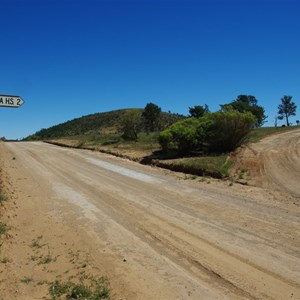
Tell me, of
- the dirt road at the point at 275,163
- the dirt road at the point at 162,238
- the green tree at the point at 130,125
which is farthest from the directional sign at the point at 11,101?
the green tree at the point at 130,125

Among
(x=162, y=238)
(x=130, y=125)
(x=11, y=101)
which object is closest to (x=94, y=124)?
(x=130, y=125)

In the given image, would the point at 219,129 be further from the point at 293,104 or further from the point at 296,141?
the point at 293,104

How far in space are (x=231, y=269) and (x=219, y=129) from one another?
1747 centimetres

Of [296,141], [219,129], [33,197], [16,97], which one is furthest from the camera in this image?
[296,141]

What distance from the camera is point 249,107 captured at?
5281cm

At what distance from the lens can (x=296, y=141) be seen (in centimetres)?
2616

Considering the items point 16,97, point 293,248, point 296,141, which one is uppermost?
point 16,97

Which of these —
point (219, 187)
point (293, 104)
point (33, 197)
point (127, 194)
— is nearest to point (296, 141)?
point (219, 187)

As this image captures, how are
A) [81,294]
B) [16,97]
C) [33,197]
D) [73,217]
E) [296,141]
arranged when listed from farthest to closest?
[296,141] → [33,197] → [73,217] → [16,97] → [81,294]

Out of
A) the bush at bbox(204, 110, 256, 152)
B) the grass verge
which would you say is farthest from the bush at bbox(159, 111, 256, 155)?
the grass verge

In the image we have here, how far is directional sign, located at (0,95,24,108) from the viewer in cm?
888

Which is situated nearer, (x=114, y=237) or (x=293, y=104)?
(x=114, y=237)

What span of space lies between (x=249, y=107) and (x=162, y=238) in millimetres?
46530

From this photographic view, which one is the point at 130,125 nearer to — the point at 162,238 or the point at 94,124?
the point at 162,238
